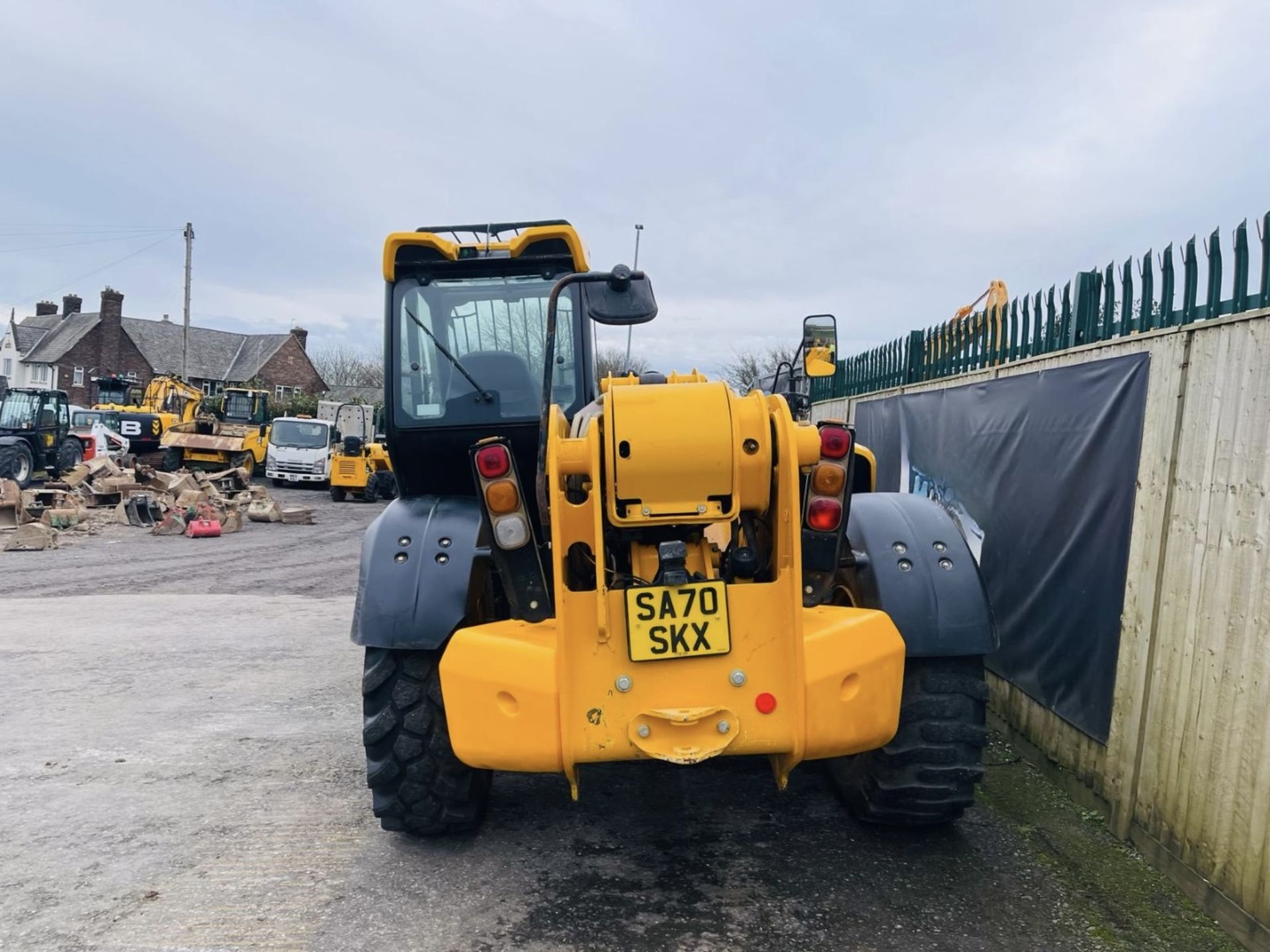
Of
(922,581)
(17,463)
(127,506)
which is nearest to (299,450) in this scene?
(17,463)

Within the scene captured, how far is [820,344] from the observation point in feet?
13.4

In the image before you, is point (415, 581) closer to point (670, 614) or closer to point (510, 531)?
point (510, 531)

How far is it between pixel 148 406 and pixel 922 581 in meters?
34.2

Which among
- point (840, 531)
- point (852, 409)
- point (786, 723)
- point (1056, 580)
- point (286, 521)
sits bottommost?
point (286, 521)

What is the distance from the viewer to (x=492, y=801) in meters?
4.34

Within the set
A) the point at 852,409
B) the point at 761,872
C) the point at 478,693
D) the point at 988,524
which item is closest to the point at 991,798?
the point at 761,872

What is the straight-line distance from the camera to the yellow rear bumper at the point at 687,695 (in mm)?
3123

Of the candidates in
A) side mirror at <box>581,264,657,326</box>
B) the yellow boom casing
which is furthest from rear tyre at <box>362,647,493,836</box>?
side mirror at <box>581,264,657,326</box>

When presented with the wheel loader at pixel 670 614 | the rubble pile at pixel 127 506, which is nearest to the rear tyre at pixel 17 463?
the rubble pile at pixel 127 506

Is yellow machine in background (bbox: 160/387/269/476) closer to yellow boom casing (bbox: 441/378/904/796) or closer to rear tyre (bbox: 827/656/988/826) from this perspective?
yellow boom casing (bbox: 441/378/904/796)

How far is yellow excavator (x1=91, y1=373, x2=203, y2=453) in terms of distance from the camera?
29.1m

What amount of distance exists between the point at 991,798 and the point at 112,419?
30071mm

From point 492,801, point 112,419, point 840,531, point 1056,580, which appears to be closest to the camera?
point 840,531

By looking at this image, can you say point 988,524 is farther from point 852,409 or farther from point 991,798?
point 852,409
